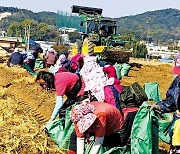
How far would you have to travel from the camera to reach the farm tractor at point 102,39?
18172mm

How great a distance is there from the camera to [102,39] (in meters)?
19.1

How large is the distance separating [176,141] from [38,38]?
13000 centimetres

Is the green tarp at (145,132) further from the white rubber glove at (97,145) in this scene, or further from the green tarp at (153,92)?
the green tarp at (153,92)

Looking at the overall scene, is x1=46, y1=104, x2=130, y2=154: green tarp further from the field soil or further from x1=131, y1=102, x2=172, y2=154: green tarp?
x1=131, y1=102, x2=172, y2=154: green tarp

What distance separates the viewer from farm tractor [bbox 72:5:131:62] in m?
18.2

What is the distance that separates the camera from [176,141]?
382cm

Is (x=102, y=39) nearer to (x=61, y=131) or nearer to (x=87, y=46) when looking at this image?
(x=87, y=46)

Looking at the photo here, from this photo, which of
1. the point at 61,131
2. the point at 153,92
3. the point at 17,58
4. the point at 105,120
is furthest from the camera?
the point at 17,58

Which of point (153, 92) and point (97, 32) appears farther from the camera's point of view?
point (97, 32)

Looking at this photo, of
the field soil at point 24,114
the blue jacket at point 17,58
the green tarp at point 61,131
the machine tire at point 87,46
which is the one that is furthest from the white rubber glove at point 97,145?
the machine tire at point 87,46

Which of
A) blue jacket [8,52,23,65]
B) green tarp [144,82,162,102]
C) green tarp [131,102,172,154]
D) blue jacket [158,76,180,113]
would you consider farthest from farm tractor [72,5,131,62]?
green tarp [131,102,172,154]

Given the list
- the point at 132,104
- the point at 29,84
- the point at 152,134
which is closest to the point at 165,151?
the point at 132,104

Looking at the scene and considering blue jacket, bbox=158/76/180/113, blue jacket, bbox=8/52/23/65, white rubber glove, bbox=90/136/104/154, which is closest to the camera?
white rubber glove, bbox=90/136/104/154

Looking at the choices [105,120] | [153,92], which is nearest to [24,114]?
[153,92]
